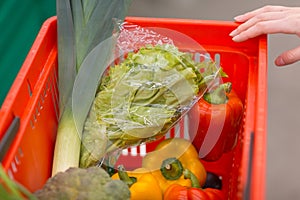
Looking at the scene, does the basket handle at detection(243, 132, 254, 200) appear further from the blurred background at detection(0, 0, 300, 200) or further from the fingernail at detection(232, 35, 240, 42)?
the blurred background at detection(0, 0, 300, 200)

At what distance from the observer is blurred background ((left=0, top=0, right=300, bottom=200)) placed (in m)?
1.42

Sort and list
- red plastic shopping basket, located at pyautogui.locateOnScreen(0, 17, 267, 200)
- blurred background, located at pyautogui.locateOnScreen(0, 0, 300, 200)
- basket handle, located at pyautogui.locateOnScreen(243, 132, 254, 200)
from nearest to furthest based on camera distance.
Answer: basket handle, located at pyautogui.locateOnScreen(243, 132, 254, 200) < red plastic shopping basket, located at pyautogui.locateOnScreen(0, 17, 267, 200) < blurred background, located at pyautogui.locateOnScreen(0, 0, 300, 200)

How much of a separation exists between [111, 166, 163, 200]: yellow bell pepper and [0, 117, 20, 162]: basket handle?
0.86ft

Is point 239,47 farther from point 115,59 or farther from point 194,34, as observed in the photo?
point 115,59

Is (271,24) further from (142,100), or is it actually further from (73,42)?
(73,42)

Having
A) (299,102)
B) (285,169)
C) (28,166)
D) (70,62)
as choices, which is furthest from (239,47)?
(299,102)

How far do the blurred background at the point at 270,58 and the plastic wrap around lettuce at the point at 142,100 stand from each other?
0.28 meters

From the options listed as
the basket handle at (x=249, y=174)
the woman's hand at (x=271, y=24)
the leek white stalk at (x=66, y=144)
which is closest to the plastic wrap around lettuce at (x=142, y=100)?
the leek white stalk at (x=66, y=144)

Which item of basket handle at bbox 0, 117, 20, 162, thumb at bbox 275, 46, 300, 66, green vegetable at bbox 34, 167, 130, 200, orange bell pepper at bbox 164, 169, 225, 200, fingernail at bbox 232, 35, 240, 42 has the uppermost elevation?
fingernail at bbox 232, 35, 240, 42

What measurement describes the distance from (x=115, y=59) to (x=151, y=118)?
0.19 metres

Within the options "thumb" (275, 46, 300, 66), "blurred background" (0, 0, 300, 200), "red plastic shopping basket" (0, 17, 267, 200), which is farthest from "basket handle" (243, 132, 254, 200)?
"blurred background" (0, 0, 300, 200)

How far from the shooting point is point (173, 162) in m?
1.05

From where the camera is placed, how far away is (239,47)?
1.05 metres

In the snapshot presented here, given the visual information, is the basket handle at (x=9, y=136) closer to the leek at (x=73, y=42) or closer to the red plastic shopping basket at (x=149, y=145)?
the red plastic shopping basket at (x=149, y=145)
